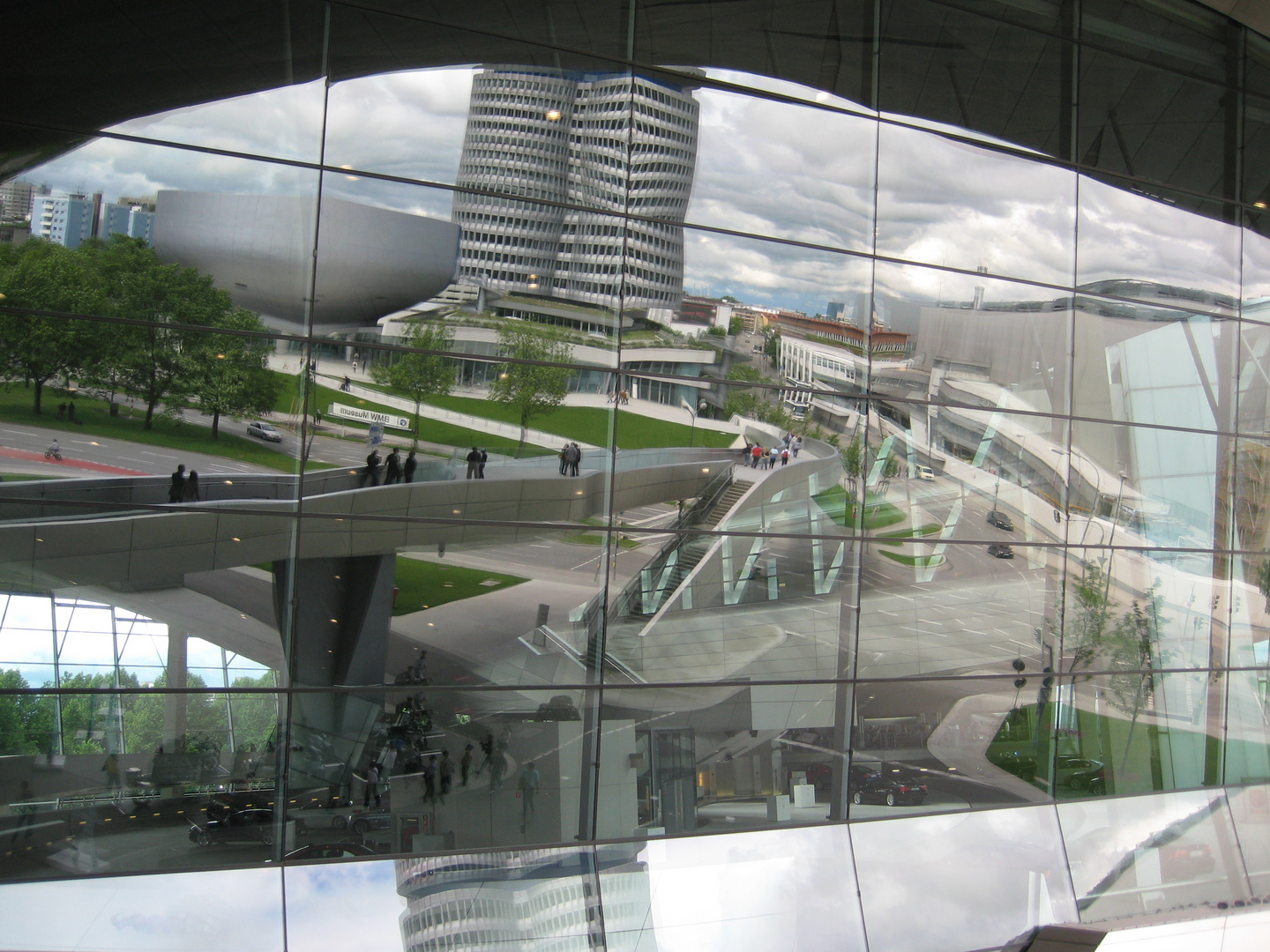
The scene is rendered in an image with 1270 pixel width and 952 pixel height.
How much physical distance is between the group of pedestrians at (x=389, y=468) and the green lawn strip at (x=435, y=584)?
0.83m

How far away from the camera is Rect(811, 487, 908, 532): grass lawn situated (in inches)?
437

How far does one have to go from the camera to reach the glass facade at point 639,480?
8.48 meters

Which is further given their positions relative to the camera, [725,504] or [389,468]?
[725,504]

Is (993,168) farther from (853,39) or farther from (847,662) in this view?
(847,662)

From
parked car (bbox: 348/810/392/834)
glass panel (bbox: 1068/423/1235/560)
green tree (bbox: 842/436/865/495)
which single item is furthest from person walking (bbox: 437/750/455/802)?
glass panel (bbox: 1068/423/1235/560)

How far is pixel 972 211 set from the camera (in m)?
11.9

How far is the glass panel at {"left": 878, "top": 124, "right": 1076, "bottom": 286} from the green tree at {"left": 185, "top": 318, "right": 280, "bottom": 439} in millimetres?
7228

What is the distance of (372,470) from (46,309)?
321cm

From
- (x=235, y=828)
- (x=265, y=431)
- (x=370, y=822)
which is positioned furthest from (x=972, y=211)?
(x=235, y=828)

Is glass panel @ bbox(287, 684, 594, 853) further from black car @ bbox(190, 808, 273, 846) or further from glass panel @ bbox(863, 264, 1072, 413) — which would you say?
glass panel @ bbox(863, 264, 1072, 413)

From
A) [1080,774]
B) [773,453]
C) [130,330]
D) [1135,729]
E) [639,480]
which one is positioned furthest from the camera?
[1135,729]

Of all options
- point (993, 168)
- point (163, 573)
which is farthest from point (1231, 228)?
point (163, 573)

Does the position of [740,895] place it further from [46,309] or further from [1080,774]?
[46,309]

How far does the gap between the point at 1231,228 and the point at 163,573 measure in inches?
588
